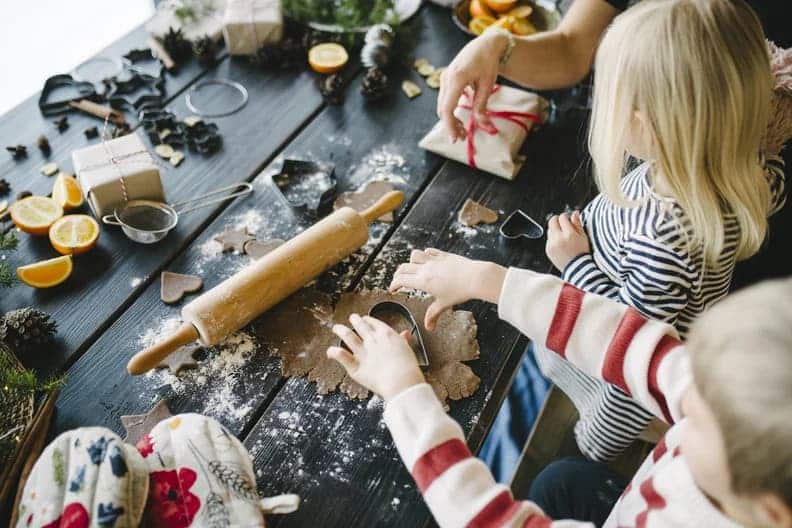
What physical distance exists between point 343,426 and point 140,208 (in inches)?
24.4

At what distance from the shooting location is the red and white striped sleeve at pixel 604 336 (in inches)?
36.3

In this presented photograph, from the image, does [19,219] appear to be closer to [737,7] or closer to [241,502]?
[241,502]

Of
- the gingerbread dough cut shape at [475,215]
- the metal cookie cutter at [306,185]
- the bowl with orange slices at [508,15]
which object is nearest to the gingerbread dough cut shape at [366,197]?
the metal cookie cutter at [306,185]

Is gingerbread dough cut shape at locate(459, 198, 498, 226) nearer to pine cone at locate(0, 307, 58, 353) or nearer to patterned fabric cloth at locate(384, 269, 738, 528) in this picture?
patterned fabric cloth at locate(384, 269, 738, 528)

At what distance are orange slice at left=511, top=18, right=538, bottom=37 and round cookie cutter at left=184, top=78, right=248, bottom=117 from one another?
2.37ft

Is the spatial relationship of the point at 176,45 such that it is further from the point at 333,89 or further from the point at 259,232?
the point at 259,232

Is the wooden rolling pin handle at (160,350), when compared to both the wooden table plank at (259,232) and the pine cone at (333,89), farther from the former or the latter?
the pine cone at (333,89)

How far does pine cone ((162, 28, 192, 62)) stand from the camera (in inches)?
64.2

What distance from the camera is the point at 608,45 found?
102 centimetres

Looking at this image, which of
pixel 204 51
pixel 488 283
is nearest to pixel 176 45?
pixel 204 51

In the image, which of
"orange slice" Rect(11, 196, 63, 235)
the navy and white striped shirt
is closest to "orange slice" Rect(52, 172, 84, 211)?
"orange slice" Rect(11, 196, 63, 235)

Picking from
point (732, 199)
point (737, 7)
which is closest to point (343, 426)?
point (732, 199)

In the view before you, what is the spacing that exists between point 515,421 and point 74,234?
1.21m

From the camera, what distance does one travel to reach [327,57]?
164 centimetres
